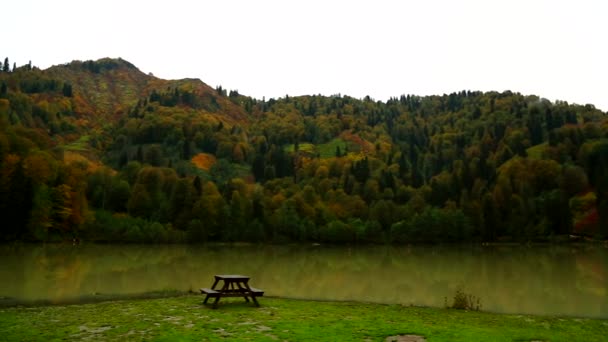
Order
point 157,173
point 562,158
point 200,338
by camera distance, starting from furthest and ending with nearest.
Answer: point 562,158, point 157,173, point 200,338

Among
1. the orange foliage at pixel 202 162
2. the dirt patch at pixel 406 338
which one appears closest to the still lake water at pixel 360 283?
the dirt patch at pixel 406 338

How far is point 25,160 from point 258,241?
151 ft

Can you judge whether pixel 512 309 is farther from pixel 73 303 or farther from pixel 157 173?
pixel 157 173

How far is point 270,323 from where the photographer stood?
718 inches

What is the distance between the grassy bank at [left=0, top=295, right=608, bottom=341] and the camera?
52.4ft

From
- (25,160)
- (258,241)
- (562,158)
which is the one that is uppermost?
(562,158)

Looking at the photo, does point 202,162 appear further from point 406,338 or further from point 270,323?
point 406,338

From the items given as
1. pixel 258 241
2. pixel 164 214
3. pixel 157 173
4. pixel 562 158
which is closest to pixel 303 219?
pixel 258 241

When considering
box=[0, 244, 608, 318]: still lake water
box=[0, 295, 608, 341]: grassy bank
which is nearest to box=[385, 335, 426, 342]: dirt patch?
box=[0, 295, 608, 341]: grassy bank

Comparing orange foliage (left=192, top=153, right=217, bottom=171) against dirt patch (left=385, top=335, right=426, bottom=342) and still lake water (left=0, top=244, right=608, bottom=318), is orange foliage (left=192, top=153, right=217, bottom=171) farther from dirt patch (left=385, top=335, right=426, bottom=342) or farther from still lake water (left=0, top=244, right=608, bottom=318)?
dirt patch (left=385, top=335, right=426, bottom=342)

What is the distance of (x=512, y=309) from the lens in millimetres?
26656

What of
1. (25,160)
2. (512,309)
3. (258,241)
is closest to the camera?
(512,309)

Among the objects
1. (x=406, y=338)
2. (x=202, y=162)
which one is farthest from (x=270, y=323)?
(x=202, y=162)

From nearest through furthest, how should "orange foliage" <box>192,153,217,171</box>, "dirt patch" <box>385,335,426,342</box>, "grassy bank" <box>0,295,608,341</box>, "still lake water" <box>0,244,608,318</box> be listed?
1. "dirt patch" <box>385,335,426,342</box>
2. "grassy bank" <box>0,295,608,341</box>
3. "still lake water" <box>0,244,608,318</box>
4. "orange foliage" <box>192,153,217,171</box>
